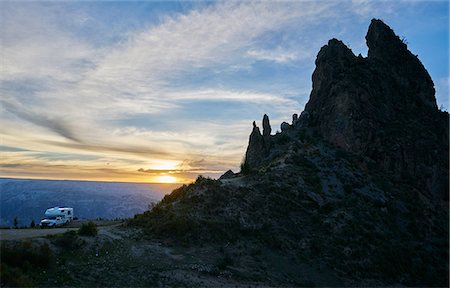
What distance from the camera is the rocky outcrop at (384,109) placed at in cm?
5191

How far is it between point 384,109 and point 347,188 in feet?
65.0

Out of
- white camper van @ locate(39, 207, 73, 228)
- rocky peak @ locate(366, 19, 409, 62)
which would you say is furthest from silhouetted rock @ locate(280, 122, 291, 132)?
white camper van @ locate(39, 207, 73, 228)

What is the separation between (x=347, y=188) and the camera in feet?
146

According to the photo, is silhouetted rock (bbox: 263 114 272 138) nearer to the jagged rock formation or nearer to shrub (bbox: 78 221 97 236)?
the jagged rock formation

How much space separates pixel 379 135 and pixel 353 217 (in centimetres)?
1890

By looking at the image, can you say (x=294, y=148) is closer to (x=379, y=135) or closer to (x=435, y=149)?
(x=379, y=135)

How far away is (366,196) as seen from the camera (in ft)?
144

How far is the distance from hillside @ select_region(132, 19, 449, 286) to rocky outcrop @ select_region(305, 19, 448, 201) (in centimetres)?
20

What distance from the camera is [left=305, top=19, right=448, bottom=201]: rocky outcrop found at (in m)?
51.9

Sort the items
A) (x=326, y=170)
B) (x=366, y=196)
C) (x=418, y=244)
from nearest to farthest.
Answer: (x=418, y=244)
(x=366, y=196)
(x=326, y=170)

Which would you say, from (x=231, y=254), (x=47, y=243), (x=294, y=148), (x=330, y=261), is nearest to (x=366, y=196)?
(x=294, y=148)

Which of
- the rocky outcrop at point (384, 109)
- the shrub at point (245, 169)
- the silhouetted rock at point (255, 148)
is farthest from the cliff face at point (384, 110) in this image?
the shrub at point (245, 169)

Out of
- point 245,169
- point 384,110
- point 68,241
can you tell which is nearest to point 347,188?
point 245,169

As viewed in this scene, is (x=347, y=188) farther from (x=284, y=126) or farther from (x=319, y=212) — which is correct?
(x=284, y=126)
